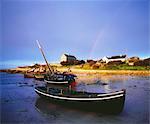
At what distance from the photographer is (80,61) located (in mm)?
6375

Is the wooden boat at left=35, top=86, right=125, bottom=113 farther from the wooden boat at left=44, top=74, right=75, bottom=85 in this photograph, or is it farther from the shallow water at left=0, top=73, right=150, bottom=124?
the wooden boat at left=44, top=74, right=75, bottom=85

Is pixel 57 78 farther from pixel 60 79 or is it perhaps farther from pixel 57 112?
pixel 57 112

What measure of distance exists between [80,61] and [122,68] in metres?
3.23

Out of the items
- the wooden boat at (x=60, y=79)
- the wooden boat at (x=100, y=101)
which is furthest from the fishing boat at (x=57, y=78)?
the wooden boat at (x=100, y=101)

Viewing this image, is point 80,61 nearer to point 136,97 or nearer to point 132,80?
point 136,97

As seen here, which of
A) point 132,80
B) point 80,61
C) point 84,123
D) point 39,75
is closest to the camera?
point 84,123

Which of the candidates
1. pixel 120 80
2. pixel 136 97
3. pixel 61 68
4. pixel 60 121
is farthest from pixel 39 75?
pixel 60 121

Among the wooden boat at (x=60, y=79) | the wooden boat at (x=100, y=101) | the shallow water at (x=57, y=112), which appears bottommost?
the shallow water at (x=57, y=112)

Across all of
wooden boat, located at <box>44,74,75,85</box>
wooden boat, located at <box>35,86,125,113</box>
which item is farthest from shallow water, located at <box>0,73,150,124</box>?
wooden boat, located at <box>44,74,75,85</box>

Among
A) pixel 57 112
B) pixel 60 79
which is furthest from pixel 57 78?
pixel 57 112

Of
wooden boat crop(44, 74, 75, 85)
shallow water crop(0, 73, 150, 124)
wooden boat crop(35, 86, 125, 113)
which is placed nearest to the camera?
shallow water crop(0, 73, 150, 124)

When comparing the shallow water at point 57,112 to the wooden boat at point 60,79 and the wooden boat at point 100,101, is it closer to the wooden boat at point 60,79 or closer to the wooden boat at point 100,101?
the wooden boat at point 100,101

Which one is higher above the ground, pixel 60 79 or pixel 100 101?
pixel 60 79

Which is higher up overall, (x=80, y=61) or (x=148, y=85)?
(x=80, y=61)
